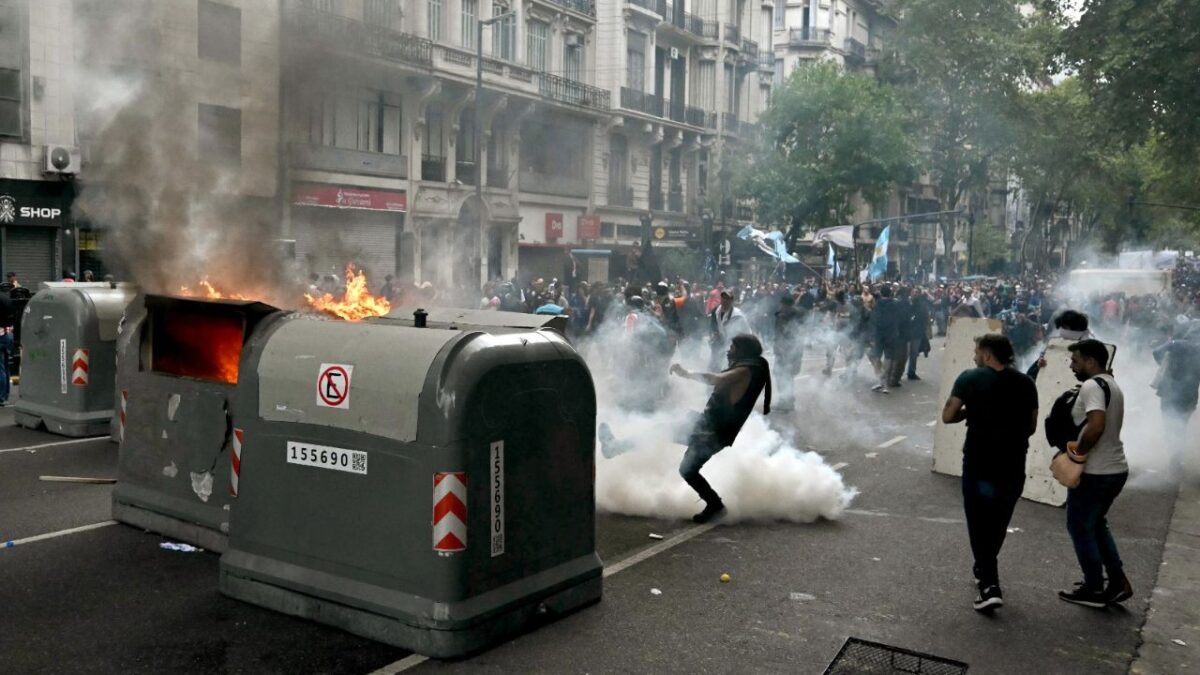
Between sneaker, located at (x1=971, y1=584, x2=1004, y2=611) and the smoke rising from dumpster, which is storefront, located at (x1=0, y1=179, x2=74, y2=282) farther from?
sneaker, located at (x1=971, y1=584, x2=1004, y2=611)

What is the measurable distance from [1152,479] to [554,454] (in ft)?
22.5

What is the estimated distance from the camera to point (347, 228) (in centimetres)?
1756

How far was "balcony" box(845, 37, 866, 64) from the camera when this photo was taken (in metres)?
56.4

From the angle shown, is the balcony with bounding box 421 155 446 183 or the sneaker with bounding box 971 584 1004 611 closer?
the sneaker with bounding box 971 584 1004 611

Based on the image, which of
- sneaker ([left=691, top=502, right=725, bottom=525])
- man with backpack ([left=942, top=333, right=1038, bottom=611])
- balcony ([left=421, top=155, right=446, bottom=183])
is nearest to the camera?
man with backpack ([left=942, top=333, right=1038, bottom=611])

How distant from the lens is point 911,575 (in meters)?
6.26

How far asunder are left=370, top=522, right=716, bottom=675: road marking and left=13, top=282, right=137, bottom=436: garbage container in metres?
6.24

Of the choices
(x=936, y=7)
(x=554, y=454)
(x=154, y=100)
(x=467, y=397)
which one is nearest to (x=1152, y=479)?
(x=554, y=454)

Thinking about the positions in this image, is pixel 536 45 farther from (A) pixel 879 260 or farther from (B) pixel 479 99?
(A) pixel 879 260

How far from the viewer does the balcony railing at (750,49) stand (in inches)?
1753

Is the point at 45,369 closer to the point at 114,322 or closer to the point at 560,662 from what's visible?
the point at 114,322

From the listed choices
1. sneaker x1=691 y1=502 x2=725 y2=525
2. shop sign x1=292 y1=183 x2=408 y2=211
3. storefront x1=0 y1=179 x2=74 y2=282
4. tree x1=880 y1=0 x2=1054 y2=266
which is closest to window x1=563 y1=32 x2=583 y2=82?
shop sign x1=292 y1=183 x2=408 y2=211

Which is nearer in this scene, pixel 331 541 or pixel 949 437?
pixel 331 541

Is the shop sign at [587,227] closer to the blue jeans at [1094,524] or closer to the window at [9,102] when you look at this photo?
the window at [9,102]
